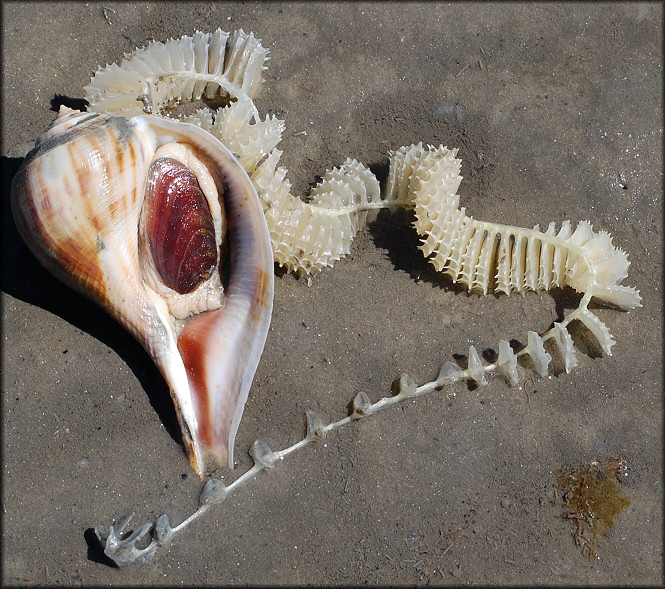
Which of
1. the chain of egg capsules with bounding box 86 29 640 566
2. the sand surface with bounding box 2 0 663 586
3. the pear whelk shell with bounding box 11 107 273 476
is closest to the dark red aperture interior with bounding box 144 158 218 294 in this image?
the pear whelk shell with bounding box 11 107 273 476

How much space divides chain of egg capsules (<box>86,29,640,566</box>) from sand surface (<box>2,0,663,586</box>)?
11cm

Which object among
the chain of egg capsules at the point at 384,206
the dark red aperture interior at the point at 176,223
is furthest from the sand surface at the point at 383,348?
the dark red aperture interior at the point at 176,223

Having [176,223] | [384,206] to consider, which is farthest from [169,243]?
[384,206]

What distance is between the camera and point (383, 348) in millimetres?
3291

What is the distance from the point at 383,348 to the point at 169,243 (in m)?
Answer: 1.21

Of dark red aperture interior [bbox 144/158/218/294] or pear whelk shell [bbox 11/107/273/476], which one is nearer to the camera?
pear whelk shell [bbox 11/107/273/476]

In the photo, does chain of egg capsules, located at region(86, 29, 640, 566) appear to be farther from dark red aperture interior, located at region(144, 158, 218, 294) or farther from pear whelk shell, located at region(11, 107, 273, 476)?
dark red aperture interior, located at region(144, 158, 218, 294)

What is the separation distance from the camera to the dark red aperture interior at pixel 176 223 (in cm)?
308

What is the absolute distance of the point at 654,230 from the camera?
3.53m

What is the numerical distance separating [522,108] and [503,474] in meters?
2.05

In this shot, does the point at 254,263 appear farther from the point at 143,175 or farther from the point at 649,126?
the point at 649,126

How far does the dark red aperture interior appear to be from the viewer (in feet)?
10.1

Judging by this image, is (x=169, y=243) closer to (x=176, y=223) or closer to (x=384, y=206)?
(x=176, y=223)

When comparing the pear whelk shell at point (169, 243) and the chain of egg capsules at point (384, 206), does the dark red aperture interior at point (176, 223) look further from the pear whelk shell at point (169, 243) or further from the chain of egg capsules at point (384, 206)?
the chain of egg capsules at point (384, 206)
